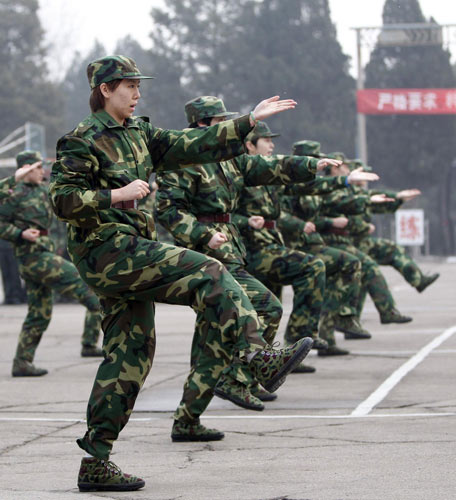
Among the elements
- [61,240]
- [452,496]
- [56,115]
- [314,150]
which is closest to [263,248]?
[314,150]

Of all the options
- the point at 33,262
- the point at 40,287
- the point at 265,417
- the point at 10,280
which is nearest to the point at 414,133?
the point at 10,280

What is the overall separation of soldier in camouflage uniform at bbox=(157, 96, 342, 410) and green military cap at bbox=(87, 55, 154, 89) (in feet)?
6.46

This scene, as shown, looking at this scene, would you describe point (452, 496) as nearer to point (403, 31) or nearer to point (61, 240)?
point (61, 240)

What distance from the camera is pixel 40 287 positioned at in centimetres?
1106

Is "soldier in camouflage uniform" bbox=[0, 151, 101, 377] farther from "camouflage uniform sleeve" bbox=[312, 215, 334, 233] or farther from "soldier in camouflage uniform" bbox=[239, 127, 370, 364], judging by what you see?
"camouflage uniform sleeve" bbox=[312, 215, 334, 233]

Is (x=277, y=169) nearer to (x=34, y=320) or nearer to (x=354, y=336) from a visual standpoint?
(x=34, y=320)

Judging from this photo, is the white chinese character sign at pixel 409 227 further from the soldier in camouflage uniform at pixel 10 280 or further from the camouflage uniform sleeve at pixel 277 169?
the camouflage uniform sleeve at pixel 277 169

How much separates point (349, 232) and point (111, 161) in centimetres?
816

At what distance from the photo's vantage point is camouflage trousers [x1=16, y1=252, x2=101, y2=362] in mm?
10836

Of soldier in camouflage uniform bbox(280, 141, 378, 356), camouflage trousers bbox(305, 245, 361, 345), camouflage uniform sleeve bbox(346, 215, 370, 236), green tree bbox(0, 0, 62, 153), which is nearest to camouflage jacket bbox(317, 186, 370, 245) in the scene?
soldier in camouflage uniform bbox(280, 141, 378, 356)

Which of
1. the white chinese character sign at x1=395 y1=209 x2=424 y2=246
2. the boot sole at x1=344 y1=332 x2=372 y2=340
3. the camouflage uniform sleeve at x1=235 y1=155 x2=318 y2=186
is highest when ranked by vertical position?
the camouflage uniform sleeve at x1=235 y1=155 x2=318 y2=186

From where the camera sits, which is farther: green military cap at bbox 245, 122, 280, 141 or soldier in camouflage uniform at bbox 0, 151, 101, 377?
soldier in camouflage uniform at bbox 0, 151, 101, 377

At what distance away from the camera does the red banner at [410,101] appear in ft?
136

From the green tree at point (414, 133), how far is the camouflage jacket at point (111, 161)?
162ft
